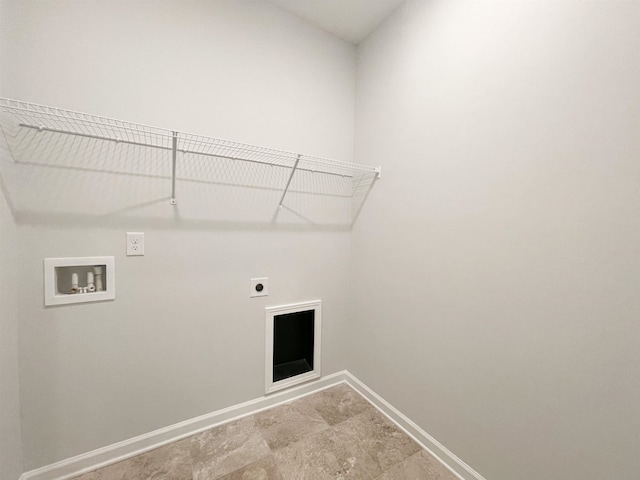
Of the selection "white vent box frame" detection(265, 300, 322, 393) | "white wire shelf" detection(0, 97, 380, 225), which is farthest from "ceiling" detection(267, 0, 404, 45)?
"white vent box frame" detection(265, 300, 322, 393)

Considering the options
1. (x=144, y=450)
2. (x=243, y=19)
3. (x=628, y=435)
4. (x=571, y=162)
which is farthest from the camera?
(x=243, y=19)

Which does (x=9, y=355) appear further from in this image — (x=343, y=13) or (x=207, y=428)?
(x=343, y=13)

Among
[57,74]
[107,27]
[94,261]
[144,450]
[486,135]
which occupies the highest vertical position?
[107,27]

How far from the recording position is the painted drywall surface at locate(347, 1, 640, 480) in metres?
0.87

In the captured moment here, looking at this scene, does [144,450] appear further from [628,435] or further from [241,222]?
[628,435]

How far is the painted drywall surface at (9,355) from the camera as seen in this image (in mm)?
1054

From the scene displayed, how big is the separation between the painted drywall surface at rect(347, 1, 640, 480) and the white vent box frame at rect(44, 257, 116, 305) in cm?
170

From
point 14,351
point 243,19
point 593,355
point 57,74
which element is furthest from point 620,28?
point 14,351

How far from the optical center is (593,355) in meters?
0.92

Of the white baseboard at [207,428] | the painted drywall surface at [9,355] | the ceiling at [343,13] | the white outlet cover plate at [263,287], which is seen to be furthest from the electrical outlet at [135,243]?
the ceiling at [343,13]

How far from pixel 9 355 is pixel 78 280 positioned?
1.25ft

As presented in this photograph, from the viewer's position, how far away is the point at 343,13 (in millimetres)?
1763

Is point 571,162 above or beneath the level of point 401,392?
above

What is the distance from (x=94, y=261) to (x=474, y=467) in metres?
2.23
